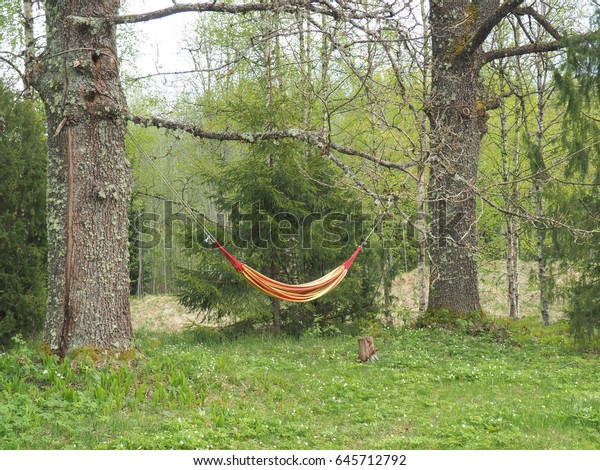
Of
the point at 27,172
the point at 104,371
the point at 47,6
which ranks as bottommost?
the point at 104,371

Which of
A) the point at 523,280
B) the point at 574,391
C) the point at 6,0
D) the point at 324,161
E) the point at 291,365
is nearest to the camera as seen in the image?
the point at 574,391

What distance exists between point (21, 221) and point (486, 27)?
733 cm

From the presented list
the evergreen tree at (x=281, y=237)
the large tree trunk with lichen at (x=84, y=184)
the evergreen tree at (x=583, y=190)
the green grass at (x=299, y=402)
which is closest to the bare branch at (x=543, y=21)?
the evergreen tree at (x=583, y=190)

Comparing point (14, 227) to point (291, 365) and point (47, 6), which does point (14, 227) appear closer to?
point (47, 6)

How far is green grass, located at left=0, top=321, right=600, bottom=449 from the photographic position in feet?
13.7

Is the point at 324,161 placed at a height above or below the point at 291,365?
above

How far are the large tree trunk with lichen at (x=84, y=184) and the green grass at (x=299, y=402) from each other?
405 mm

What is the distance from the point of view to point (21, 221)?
29.2 feet

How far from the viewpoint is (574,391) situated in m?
5.70

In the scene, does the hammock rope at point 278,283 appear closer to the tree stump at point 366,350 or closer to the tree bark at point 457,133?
the tree stump at point 366,350

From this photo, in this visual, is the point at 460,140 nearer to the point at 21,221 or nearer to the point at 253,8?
the point at 253,8

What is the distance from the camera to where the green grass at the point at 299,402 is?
4.19m

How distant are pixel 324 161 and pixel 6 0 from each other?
1177 centimetres

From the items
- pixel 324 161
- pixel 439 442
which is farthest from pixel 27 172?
pixel 439 442
